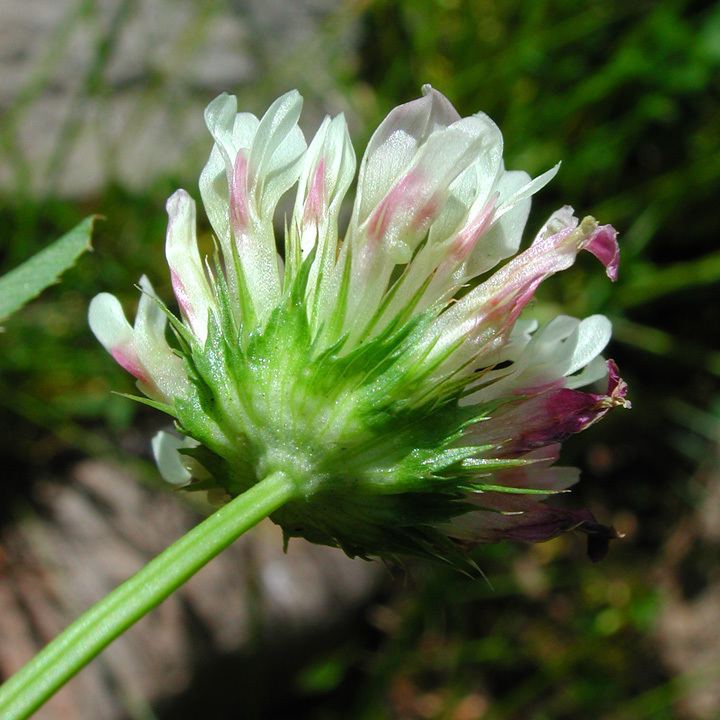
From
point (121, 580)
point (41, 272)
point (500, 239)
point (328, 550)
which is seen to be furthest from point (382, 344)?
point (328, 550)

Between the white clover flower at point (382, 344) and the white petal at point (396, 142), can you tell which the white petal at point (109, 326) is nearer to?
the white clover flower at point (382, 344)

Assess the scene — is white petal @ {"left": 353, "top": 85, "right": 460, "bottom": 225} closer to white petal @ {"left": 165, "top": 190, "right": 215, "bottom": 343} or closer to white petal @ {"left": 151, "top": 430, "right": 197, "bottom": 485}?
white petal @ {"left": 165, "top": 190, "right": 215, "bottom": 343}

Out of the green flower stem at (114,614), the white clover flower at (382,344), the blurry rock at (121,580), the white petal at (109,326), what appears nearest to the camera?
the green flower stem at (114,614)

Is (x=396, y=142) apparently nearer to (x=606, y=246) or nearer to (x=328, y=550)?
(x=606, y=246)

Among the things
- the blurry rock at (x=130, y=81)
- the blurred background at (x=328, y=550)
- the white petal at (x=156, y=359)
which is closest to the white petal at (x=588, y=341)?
the white petal at (x=156, y=359)

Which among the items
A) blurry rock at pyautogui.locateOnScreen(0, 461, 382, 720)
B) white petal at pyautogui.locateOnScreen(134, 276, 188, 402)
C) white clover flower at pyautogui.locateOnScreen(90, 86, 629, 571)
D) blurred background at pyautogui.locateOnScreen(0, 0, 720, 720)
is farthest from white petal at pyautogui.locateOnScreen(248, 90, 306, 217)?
blurry rock at pyautogui.locateOnScreen(0, 461, 382, 720)

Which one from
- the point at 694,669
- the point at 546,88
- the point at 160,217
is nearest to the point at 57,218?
the point at 160,217
